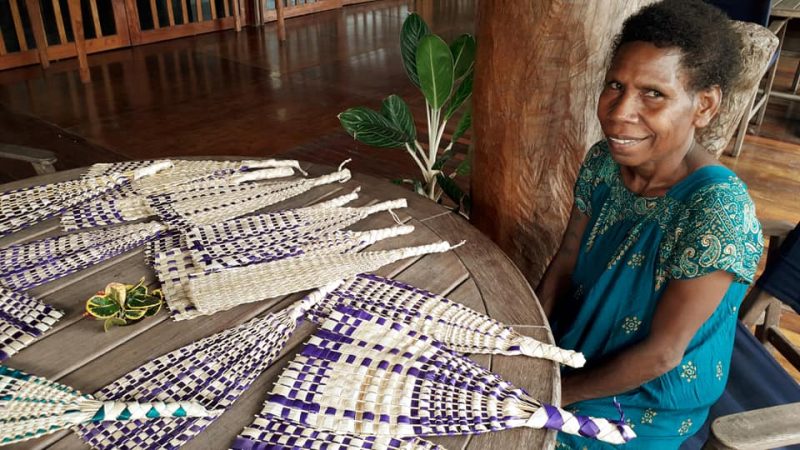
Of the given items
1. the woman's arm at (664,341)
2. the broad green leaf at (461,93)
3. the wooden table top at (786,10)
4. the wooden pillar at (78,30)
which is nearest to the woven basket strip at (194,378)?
the woman's arm at (664,341)

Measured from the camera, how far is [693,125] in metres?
1.16

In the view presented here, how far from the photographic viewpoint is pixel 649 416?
1.23m

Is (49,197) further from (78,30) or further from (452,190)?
(78,30)

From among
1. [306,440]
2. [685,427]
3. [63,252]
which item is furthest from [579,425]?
[63,252]

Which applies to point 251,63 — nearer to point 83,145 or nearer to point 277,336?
point 83,145

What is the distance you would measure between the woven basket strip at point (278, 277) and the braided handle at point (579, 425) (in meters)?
0.46

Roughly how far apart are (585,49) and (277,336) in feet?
3.45

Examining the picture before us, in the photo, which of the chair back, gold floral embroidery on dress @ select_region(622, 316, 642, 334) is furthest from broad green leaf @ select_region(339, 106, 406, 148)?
the chair back

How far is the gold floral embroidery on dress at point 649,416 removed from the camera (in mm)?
1231

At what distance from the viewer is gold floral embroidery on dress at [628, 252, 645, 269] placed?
1214mm

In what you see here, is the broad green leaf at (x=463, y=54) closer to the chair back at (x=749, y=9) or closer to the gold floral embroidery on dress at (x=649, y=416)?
the gold floral embroidery on dress at (x=649, y=416)

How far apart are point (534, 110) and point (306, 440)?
110 cm

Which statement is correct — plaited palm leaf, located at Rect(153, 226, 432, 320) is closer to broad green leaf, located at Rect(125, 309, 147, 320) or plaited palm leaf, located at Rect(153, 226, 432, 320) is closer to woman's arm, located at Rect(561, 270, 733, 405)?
broad green leaf, located at Rect(125, 309, 147, 320)

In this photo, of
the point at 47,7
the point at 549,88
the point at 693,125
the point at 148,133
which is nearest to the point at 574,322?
the point at 693,125
